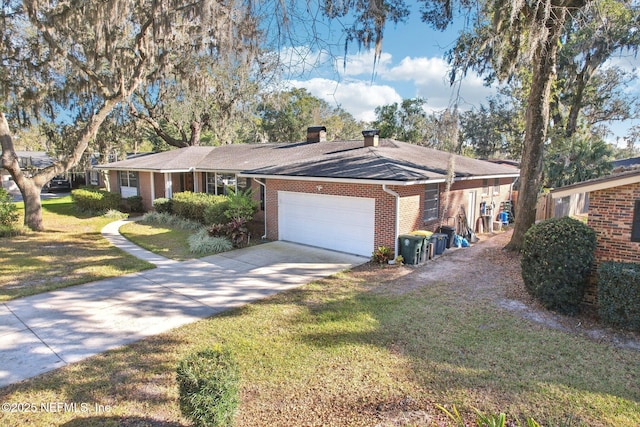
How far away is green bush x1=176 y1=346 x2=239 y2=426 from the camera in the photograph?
349 centimetres

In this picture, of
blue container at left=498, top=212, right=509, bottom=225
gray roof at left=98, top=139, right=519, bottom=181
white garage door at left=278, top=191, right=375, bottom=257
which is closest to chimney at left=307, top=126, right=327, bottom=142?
gray roof at left=98, top=139, right=519, bottom=181

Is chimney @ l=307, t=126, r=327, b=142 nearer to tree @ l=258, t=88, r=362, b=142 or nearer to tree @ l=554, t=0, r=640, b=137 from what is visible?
tree @ l=554, t=0, r=640, b=137

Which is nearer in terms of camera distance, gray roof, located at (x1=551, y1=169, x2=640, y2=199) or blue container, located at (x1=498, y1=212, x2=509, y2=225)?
gray roof, located at (x1=551, y1=169, x2=640, y2=199)

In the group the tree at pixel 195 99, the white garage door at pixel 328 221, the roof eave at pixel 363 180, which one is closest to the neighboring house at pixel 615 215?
the roof eave at pixel 363 180

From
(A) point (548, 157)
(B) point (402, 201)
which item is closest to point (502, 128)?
(A) point (548, 157)

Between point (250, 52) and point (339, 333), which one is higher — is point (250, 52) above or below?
above

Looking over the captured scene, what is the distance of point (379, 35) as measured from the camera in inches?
184

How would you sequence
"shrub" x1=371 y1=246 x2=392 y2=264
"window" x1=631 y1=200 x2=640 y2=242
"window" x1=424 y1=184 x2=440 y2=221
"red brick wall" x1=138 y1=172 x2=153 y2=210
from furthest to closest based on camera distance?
"red brick wall" x1=138 y1=172 x2=153 y2=210
"window" x1=424 y1=184 x2=440 y2=221
"shrub" x1=371 y1=246 x2=392 y2=264
"window" x1=631 y1=200 x2=640 y2=242

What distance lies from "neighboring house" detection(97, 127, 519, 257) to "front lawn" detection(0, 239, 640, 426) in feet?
12.6

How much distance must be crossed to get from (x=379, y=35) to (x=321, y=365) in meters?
4.33

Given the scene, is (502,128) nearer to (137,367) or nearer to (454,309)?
(454,309)

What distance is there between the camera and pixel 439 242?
11.4 metres

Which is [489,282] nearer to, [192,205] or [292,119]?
[192,205]

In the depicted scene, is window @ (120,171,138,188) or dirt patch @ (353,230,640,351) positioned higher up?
window @ (120,171,138,188)
